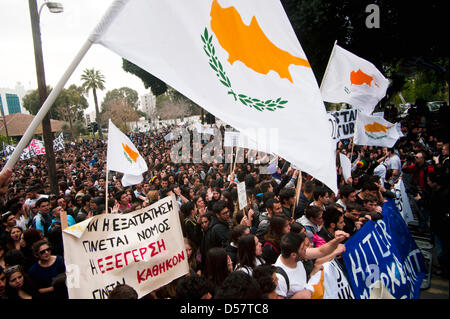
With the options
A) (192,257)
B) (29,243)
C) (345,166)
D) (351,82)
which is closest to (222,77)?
(192,257)

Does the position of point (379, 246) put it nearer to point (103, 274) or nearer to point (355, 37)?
point (103, 274)

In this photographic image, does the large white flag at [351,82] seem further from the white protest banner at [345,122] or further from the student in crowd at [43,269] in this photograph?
the student in crowd at [43,269]

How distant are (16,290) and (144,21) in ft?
10.3

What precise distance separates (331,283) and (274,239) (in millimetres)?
964

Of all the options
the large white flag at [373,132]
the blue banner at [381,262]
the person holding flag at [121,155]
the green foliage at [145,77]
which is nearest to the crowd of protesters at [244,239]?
the blue banner at [381,262]

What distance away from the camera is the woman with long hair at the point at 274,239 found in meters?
4.02

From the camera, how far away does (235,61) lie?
282 centimetres

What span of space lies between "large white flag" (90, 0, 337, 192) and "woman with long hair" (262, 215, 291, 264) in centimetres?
130

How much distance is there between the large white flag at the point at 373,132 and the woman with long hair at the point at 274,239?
4584 mm

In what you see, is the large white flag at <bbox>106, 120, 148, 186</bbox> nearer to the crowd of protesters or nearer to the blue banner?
the crowd of protesters

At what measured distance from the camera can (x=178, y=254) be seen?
12.6ft

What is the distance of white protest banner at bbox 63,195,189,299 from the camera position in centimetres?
334

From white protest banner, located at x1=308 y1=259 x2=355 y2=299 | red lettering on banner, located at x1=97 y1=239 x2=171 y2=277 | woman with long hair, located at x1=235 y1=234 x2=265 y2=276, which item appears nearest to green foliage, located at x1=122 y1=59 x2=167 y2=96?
red lettering on banner, located at x1=97 y1=239 x2=171 y2=277

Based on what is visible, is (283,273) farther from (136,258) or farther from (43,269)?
(43,269)
